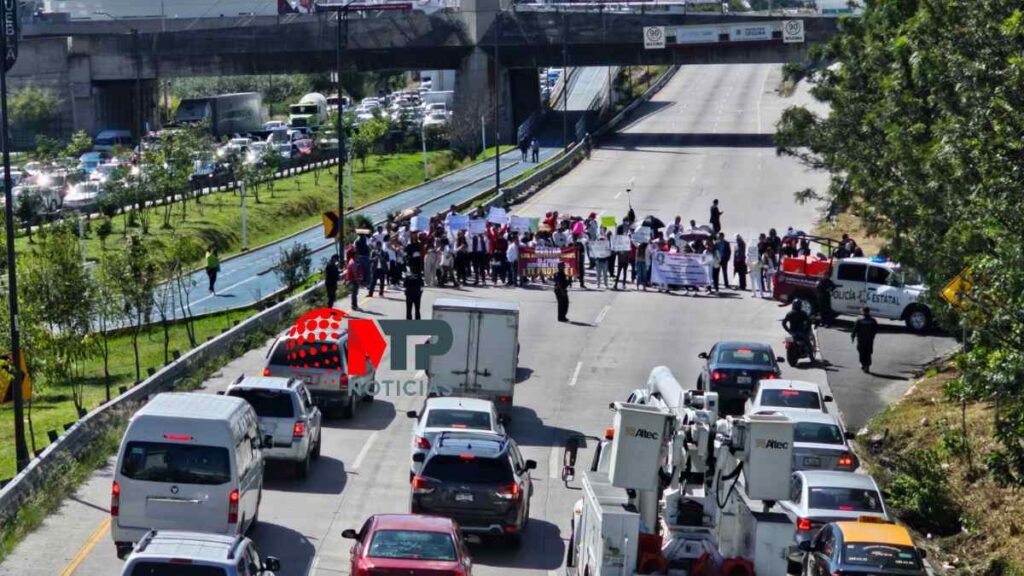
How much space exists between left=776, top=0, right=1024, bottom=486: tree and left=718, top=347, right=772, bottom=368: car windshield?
137 inches

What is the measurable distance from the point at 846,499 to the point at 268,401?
366 inches

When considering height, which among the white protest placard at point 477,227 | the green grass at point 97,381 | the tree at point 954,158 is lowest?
the green grass at point 97,381

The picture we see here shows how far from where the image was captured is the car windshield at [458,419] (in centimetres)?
2516

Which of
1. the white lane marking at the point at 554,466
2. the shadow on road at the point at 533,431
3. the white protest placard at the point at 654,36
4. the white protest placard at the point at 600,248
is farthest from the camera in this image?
the white protest placard at the point at 654,36

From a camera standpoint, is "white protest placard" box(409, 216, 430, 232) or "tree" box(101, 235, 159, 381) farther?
"white protest placard" box(409, 216, 430, 232)

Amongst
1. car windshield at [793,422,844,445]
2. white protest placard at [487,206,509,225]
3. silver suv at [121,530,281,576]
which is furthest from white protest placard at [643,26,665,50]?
silver suv at [121,530,281,576]

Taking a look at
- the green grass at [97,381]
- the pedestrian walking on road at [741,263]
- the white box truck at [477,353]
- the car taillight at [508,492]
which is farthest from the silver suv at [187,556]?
the pedestrian walking on road at [741,263]

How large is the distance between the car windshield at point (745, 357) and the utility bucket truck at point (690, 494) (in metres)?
13.5

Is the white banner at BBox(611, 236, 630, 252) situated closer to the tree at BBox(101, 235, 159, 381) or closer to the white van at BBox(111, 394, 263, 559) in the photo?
the tree at BBox(101, 235, 159, 381)

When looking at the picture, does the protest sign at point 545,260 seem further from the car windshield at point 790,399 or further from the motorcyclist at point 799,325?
the car windshield at point 790,399

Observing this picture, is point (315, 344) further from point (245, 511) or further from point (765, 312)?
point (765, 312)

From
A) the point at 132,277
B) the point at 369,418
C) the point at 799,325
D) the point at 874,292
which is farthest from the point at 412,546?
the point at 874,292

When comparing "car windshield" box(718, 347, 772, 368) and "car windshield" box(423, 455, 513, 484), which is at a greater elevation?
"car windshield" box(423, 455, 513, 484)

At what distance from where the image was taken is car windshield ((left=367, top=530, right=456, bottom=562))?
59.2ft
